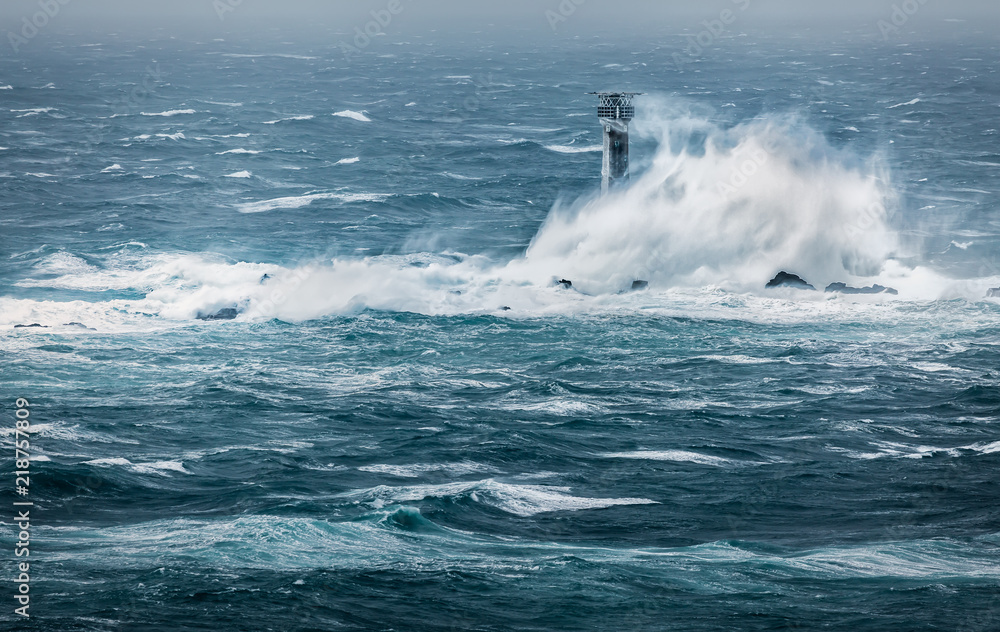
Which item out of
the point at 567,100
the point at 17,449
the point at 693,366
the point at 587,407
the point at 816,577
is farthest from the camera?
the point at 567,100

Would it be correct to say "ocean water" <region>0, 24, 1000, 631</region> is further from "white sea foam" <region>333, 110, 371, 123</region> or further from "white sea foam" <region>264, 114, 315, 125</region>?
"white sea foam" <region>333, 110, 371, 123</region>

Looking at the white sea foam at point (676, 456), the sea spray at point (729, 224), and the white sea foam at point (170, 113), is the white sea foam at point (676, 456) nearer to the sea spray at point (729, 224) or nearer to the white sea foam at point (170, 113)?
the sea spray at point (729, 224)

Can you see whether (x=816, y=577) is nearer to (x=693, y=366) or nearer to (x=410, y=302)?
(x=693, y=366)

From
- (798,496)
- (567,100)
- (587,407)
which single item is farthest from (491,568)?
(567,100)

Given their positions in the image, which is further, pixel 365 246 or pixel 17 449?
pixel 365 246

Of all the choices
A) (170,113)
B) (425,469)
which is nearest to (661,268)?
(425,469)

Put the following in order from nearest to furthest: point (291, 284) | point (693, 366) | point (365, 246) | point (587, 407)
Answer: point (587, 407) → point (693, 366) → point (291, 284) → point (365, 246)
